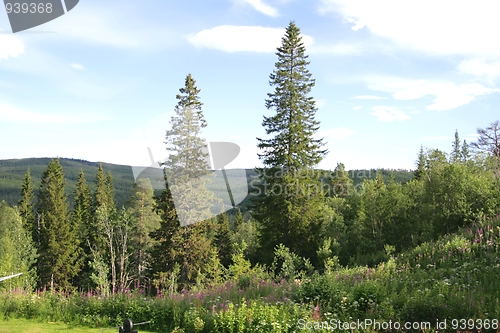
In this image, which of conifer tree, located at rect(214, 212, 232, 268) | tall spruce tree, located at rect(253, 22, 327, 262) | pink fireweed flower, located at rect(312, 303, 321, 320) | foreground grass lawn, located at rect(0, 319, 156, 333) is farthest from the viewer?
conifer tree, located at rect(214, 212, 232, 268)

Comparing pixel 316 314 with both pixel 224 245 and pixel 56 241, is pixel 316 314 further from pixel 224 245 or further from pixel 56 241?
pixel 224 245

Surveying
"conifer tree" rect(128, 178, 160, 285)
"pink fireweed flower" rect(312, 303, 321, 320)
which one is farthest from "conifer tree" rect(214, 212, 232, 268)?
"pink fireweed flower" rect(312, 303, 321, 320)

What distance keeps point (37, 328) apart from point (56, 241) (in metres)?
35.8

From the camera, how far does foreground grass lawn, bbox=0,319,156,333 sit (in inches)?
311

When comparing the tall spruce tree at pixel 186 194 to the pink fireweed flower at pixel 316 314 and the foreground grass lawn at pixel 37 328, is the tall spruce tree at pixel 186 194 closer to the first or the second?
the foreground grass lawn at pixel 37 328

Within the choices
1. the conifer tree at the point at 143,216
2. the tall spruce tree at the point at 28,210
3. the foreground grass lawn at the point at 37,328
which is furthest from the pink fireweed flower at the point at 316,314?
the tall spruce tree at the point at 28,210

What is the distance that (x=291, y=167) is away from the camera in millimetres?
24969

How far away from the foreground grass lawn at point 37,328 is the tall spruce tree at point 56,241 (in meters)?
33.9

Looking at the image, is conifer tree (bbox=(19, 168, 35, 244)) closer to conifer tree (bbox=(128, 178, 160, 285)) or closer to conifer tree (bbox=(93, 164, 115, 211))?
conifer tree (bbox=(93, 164, 115, 211))

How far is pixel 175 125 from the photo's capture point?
83.4 ft

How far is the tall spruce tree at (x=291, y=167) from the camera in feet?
80.7

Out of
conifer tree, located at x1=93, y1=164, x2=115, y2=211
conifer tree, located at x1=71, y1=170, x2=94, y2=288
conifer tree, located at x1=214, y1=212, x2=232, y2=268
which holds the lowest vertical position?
conifer tree, located at x1=214, y1=212, x2=232, y2=268

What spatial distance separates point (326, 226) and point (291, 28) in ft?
47.6

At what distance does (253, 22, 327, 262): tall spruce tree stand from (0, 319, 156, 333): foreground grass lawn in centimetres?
1698
